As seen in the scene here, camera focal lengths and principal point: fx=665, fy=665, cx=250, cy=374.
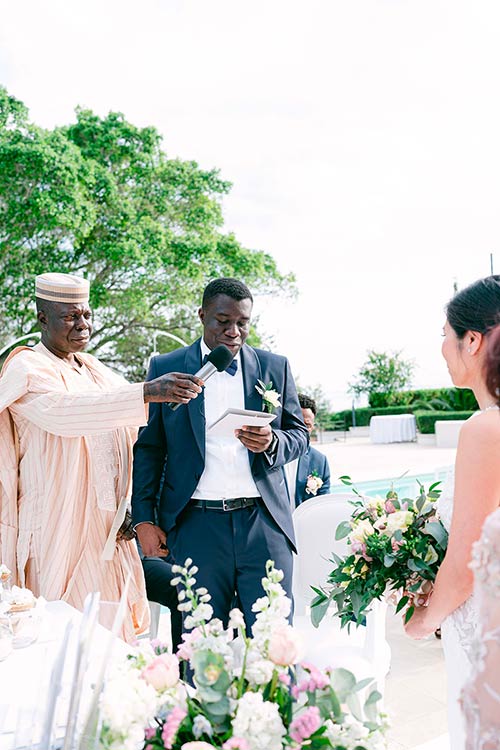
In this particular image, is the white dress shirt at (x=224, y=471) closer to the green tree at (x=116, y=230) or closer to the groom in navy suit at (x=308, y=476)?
the groom in navy suit at (x=308, y=476)

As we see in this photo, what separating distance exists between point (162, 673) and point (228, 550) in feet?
5.21

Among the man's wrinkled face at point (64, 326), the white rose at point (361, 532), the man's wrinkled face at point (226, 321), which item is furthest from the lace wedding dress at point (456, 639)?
the man's wrinkled face at point (64, 326)

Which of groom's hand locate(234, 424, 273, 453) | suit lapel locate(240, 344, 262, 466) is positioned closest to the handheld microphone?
groom's hand locate(234, 424, 273, 453)

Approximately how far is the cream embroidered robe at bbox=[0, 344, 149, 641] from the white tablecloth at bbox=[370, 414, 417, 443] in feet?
75.3

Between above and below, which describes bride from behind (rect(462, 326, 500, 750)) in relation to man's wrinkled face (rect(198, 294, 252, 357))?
below

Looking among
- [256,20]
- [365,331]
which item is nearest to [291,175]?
[256,20]

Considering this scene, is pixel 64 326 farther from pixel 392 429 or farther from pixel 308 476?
pixel 392 429

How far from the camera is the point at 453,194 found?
26.1 m

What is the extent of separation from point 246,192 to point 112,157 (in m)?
15.5

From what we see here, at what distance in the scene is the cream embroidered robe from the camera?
8.55 ft

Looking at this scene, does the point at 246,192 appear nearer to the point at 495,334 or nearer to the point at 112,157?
the point at 112,157

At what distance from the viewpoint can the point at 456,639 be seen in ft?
6.07

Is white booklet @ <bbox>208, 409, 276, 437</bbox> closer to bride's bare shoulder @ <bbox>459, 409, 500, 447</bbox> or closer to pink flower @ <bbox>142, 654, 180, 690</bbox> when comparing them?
bride's bare shoulder @ <bbox>459, 409, 500, 447</bbox>

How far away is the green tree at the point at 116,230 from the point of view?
15.1 metres
